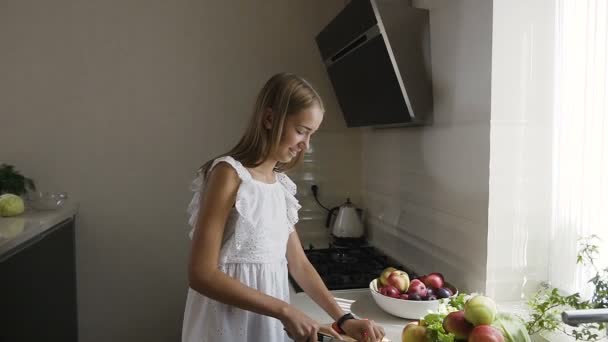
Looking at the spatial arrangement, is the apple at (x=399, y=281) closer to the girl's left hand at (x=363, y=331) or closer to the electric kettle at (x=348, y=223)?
the girl's left hand at (x=363, y=331)

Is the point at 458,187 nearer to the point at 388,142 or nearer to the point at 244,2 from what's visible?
the point at 388,142

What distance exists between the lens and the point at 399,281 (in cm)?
125

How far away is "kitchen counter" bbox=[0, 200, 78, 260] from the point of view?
1.31 metres

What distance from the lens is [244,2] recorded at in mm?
2084

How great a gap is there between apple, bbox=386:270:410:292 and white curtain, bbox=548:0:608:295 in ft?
1.26

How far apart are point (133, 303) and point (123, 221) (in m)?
0.38

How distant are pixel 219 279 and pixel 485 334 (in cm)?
56

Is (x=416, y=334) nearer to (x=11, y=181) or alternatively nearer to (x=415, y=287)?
(x=415, y=287)

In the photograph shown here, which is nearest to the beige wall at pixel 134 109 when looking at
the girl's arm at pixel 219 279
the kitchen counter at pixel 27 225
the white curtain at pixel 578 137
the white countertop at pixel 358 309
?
the kitchen counter at pixel 27 225

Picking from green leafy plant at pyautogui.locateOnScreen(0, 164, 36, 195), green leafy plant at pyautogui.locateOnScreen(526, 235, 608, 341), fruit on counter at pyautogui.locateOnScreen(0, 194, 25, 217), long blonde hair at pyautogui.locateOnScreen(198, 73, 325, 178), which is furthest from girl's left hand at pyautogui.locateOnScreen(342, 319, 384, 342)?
green leafy plant at pyautogui.locateOnScreen(0, 164, 36, 195)

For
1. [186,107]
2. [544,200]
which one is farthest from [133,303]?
[544,200]

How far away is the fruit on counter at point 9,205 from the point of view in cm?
167

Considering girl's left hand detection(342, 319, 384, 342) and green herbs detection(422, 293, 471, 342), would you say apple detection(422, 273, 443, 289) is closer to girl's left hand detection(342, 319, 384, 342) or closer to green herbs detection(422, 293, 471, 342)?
green herbs detection(422, 293, 471, 342)

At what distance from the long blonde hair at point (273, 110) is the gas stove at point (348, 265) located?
564mm
